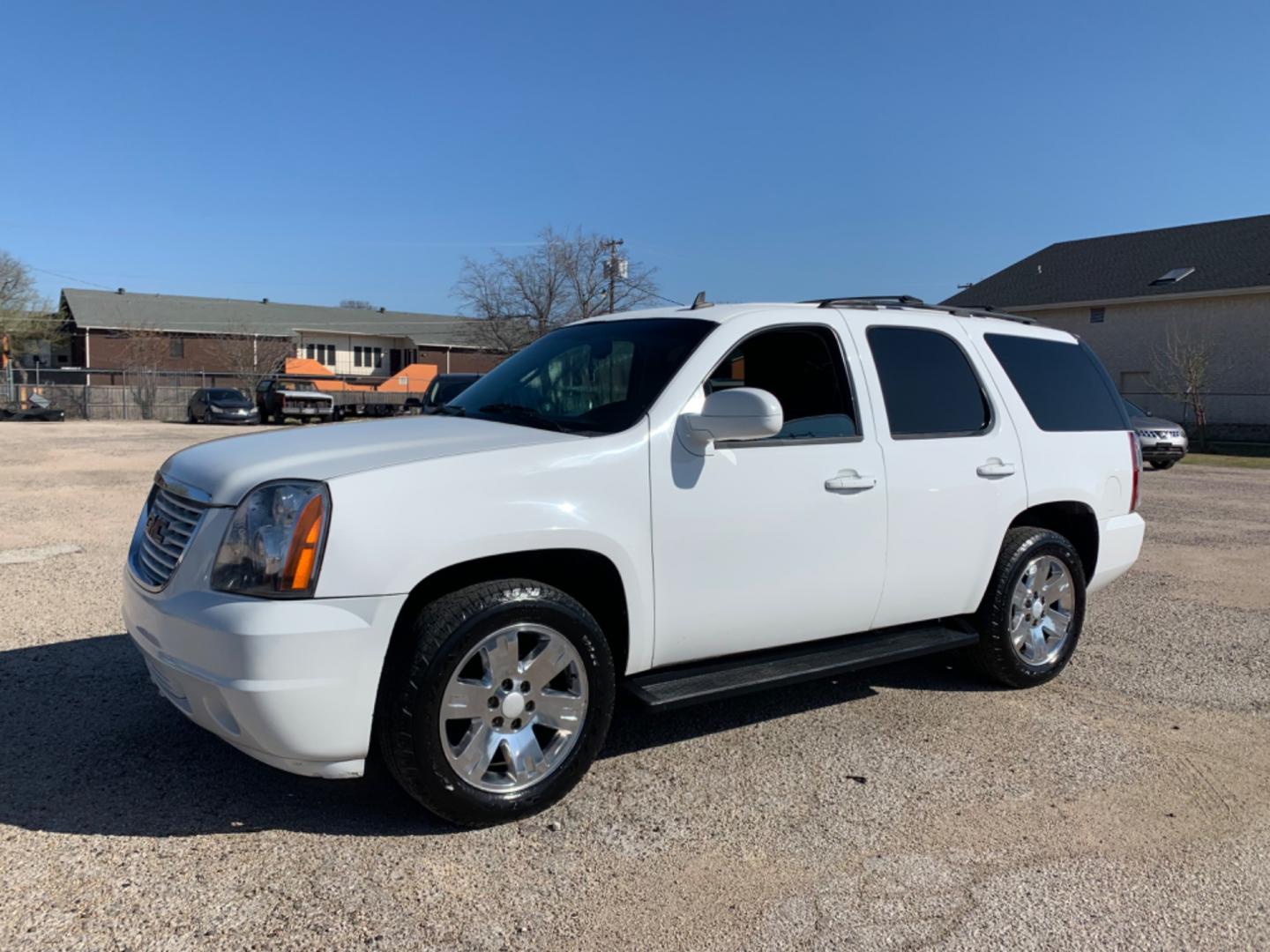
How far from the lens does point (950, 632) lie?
4715 millimetres

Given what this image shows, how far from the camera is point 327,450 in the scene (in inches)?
138

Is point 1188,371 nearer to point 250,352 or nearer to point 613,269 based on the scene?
point 613,269

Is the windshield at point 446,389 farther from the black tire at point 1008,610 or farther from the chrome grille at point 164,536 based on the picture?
the chrome grille at point 164,536

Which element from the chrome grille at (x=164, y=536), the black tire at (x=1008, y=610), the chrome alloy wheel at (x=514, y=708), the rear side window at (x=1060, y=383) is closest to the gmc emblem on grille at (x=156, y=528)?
the chrome grille at (x=164, y=536)

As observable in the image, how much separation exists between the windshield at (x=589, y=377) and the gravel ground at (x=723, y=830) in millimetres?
1495

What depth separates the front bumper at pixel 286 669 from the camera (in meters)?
2.99

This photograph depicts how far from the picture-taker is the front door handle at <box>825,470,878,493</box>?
4105 millimetres

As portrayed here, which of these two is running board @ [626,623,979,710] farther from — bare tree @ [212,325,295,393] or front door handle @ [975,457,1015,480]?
bare tree @ [212,325,295,393]

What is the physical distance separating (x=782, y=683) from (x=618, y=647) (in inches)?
28.0

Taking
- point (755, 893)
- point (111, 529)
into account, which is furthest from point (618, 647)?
point (111, 529)

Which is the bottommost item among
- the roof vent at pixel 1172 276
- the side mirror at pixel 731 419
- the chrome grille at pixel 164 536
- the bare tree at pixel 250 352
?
the chrome grille at pixel 164 536

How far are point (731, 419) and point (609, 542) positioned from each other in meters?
0.67

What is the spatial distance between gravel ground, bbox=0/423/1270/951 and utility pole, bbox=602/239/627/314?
1390 inches

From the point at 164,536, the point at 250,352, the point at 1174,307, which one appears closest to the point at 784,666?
the point at 164,536
